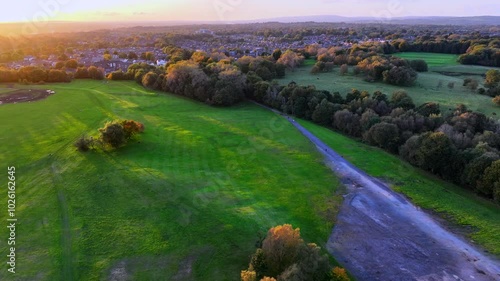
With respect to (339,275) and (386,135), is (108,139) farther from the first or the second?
(386,135)

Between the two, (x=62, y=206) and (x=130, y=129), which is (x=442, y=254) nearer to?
(x=62, y=206)

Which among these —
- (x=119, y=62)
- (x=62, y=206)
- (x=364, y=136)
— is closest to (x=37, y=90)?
(x=119, y=62)

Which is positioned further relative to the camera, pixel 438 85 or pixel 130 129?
pixel 438 85

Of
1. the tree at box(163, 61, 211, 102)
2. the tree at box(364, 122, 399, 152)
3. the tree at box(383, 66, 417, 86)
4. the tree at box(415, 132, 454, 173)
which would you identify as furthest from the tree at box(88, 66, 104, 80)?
the tree at box(415, 132, 454, 173)

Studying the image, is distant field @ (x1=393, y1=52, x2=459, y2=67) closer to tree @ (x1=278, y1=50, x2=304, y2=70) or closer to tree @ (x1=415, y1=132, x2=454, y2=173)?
tree @ (x1=278, y1=50, x2=304, y2=70)

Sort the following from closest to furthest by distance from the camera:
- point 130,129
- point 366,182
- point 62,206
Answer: point 62,206 < point 366,182 < point 130,129

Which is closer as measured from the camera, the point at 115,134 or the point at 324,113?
the point at 115,134

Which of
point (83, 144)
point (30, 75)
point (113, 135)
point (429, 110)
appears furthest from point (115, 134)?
point (30, 75)
